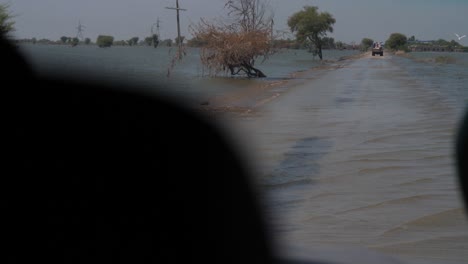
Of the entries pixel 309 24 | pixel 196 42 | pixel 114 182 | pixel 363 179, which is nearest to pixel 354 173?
pixel 363 179

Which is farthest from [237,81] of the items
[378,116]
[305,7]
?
[305,7]

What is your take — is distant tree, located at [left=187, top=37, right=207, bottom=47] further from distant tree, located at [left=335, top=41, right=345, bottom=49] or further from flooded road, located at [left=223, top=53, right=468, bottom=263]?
distant tree, located at [left=335, top=41, right=345, bottom=49]

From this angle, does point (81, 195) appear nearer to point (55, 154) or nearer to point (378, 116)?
point (55, 154)

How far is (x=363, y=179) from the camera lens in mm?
9656

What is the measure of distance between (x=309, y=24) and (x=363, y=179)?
239 ft

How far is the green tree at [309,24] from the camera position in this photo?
81.2 meters

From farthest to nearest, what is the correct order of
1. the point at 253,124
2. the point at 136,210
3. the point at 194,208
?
the point at 253,124 → the point at 194,208 → the point at 136,210

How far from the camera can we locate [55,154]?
9.77 ft

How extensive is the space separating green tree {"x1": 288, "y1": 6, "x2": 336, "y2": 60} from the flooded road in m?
63.1

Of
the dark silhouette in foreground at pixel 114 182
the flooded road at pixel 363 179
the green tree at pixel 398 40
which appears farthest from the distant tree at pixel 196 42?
the green tree at pixel 398 40

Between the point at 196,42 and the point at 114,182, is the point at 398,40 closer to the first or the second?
the point at 196,42

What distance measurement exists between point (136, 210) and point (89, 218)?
241 mm

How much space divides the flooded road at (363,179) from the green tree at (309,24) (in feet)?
207

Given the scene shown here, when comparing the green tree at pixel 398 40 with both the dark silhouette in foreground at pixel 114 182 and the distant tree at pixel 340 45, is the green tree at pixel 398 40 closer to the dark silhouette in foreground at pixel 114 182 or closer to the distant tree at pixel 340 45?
the distant tree at pixel 340 45
